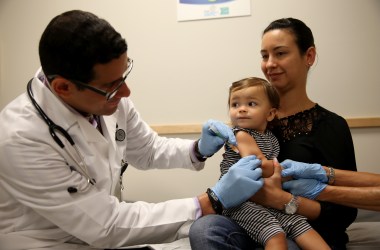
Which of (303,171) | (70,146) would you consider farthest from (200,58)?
(70,146)

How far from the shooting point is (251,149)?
1330mm

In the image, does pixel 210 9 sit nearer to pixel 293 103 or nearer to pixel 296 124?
pixel 293 103

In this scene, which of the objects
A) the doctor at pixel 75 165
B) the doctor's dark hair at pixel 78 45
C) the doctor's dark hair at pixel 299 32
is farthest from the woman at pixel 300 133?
the doctor's dark hair at pixel 78 45

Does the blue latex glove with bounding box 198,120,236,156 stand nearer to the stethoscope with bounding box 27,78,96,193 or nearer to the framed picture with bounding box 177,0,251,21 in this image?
the stethoscope with bounding box 27,78,96,193

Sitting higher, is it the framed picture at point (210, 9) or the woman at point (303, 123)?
the framed picture at point (210, 9)

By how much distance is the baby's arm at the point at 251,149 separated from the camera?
51.7 inches

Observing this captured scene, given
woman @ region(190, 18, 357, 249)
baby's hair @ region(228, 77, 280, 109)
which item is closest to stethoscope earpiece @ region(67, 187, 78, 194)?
woman @ region(190, 18, 357, 249)

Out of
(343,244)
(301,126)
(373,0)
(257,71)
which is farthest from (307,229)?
(373,0)

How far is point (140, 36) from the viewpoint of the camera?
7.84ft

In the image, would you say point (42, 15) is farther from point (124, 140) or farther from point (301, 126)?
point (301, 126)

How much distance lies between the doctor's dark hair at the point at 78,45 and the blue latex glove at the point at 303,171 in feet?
2.61

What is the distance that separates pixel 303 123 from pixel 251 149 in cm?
32

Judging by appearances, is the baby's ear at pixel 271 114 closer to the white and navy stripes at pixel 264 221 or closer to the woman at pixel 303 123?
the woman at pixel 303 123

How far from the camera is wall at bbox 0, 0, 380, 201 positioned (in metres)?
2.16
